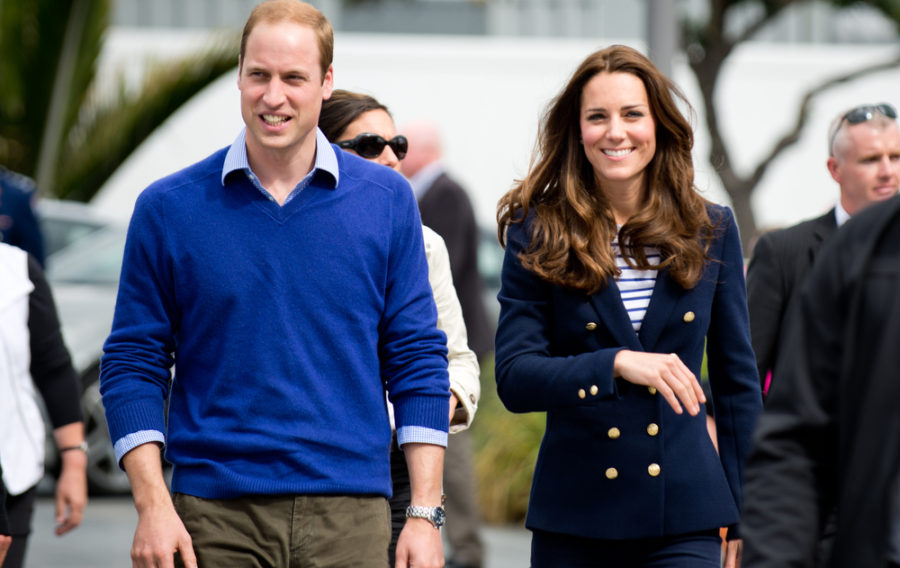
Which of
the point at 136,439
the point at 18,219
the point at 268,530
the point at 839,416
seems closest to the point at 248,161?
the point at 136,439

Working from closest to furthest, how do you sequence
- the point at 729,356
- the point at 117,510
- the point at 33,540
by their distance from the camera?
the point at 729,356 < the point at 33,540 < the point at 117,510

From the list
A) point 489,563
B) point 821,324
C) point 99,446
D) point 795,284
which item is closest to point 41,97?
point 99,446

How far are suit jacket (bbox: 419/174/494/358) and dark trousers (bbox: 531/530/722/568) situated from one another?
158 inches

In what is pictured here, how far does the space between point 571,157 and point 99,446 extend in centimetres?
640

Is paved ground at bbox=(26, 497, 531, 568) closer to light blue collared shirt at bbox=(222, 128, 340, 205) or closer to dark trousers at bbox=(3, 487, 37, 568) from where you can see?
dark trousers at bbox=(3, 487, 37, 568)

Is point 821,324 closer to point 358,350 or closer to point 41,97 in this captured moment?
point 358,350

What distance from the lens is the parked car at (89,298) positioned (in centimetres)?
994

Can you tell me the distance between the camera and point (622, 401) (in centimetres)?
389

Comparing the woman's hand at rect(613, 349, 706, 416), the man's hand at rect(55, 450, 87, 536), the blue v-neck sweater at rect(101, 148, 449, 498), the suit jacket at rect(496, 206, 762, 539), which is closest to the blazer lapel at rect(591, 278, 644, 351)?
the suit jacket at rect(496, 206, 762, 539)

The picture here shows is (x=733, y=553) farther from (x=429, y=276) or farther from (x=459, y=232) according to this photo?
(x=459, y=232)

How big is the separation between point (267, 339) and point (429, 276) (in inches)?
39.6

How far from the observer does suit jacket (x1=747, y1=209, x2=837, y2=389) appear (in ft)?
15.4

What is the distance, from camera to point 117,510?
9773mm

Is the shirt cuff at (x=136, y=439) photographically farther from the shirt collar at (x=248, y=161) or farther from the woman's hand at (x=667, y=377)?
the woman's hand at (x=667, y=377)
